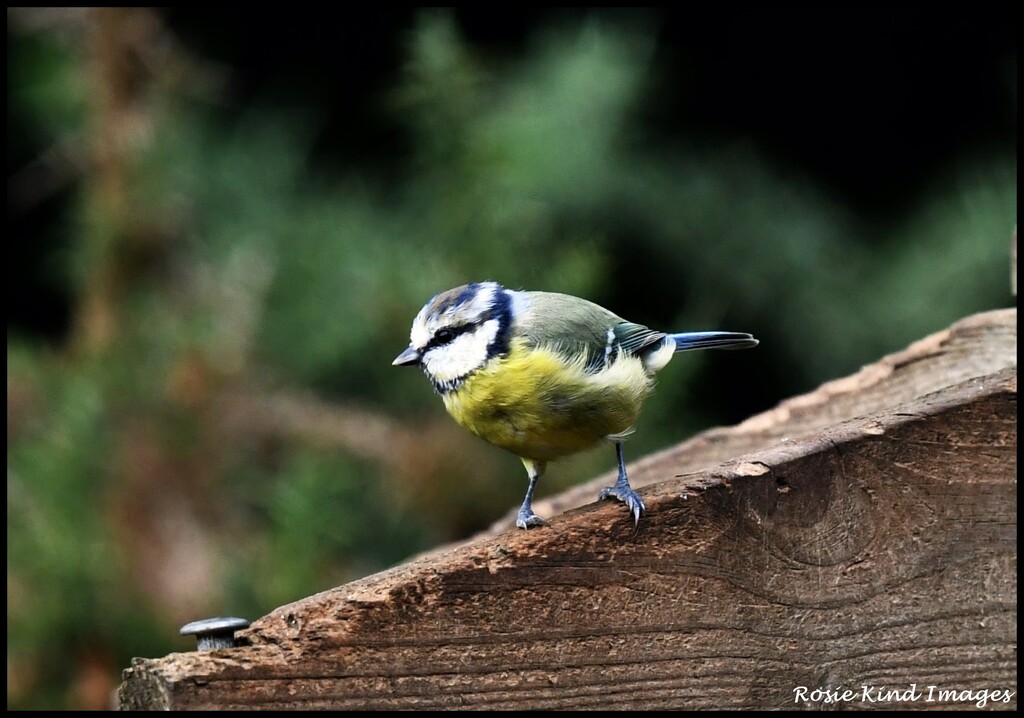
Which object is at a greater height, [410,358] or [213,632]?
[410,358]

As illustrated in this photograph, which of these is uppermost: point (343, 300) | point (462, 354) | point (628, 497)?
point (343, 300)

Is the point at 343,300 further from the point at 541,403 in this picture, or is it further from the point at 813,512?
the point at 813,512

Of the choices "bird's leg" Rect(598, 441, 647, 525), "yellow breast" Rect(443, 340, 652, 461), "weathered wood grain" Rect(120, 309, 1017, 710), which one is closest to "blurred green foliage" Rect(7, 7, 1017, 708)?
"yellow breast" Rect(443, 340, 652, 461)

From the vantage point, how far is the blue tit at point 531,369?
1.84m

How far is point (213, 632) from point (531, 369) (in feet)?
2.48

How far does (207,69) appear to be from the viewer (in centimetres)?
371

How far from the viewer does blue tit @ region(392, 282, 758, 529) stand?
184 cm

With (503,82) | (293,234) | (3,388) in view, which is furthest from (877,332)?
(3,388)

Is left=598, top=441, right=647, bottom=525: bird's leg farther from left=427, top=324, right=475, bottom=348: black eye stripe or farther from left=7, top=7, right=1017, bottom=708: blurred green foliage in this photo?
left=7, top=7, right=1017, bottom=708: blurred green foliage

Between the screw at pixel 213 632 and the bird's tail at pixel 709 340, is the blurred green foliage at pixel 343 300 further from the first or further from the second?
the screw at pixel 213 632

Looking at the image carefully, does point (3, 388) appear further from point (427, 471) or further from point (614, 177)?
point (614, 177)

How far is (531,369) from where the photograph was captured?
1.84 meters

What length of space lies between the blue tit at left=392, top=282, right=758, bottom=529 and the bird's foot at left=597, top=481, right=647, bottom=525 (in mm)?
190

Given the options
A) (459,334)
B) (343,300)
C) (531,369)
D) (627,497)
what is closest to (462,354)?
(459,334)
